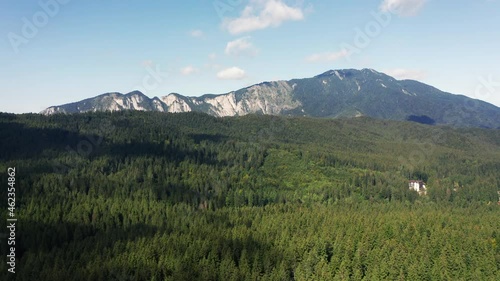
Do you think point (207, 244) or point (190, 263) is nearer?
point (190, 263)

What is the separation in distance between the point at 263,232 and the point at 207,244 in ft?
73.8

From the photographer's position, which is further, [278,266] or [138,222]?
[138,222]

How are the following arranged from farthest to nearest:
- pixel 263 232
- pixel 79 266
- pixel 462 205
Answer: pixel 462 205, pixel 263 232, pixel 79 266

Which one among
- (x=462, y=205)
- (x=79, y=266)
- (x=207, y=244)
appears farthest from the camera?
(x=462, y=205)

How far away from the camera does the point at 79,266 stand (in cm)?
9894

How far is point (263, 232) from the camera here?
4892 inches

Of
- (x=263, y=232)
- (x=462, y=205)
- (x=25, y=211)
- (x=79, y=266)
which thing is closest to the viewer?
(x=79, y=266)

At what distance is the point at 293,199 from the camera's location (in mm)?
199750

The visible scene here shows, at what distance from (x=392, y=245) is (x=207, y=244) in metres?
55.3

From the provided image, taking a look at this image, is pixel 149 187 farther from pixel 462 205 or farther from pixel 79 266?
pixel 462 205

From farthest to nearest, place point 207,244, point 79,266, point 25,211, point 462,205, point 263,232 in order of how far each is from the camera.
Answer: point 462,205
point 25,211
point 263,232
point 207,244
point 79,266

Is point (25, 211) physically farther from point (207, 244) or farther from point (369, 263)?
point (369, 263)

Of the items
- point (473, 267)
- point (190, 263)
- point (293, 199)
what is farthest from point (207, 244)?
point (293, 199)

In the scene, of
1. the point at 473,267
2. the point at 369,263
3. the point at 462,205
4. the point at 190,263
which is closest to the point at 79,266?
the point at 190,263
